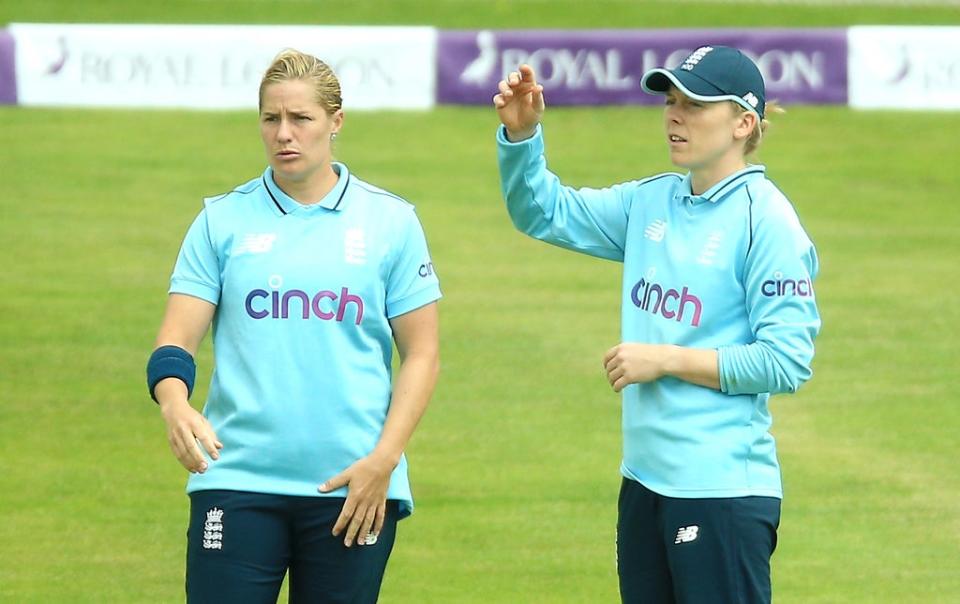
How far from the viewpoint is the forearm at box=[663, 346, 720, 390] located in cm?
417

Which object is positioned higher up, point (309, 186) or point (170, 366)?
point (309, 186)

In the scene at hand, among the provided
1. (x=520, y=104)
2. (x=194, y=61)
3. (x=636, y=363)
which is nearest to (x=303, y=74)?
(x=520, y=104)

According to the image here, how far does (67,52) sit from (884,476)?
9.90 metres

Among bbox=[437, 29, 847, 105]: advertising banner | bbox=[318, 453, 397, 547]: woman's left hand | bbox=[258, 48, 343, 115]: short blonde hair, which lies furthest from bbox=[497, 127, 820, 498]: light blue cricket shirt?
bbox=[437, 29, 847, 105]: advertising banner

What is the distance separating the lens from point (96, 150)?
15.2 metres

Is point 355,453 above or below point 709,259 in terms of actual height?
below

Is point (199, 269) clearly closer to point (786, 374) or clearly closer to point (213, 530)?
point (213, 530)

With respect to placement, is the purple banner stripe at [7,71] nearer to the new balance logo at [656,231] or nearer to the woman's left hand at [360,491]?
the new balance logo at [656,231]

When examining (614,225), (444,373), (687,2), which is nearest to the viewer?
(614,225)

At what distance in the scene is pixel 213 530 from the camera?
411 cm

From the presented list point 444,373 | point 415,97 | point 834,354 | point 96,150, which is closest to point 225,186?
point 96,150

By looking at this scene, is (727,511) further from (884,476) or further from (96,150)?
(96,150)

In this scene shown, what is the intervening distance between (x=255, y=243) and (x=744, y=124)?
130 cm

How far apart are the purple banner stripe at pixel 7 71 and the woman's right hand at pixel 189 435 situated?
12.2m
